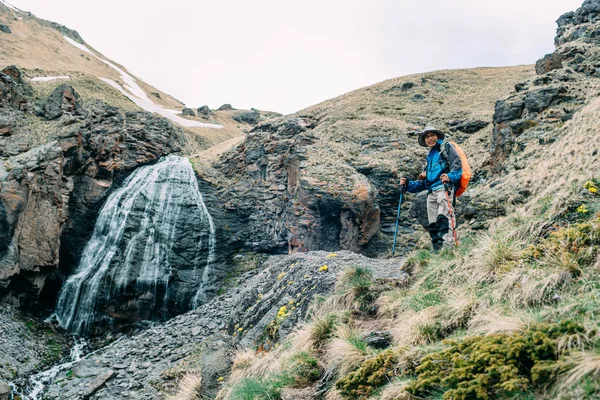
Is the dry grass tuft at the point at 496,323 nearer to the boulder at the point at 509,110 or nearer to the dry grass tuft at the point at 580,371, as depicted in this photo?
the dry grass tuft at the point at 580,371

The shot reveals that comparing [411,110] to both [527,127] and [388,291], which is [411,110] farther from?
[388,291]

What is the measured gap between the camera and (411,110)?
39.4 m

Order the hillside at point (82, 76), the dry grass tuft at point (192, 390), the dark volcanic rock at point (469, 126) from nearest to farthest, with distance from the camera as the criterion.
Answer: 1. the dry grass tuft at point (192, 390)
2. the dark volcanic rock at point (469, 126)
3. the hillside at point (82, 76)

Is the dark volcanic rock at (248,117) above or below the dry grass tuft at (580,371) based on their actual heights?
above

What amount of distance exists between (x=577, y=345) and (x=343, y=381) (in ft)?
7.08

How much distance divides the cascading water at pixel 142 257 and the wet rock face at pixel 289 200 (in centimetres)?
305

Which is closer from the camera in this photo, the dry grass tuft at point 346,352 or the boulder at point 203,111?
the dry grass tuft at point 346,352

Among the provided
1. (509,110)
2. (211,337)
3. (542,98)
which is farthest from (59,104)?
(542,98)

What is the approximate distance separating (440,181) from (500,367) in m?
5.64

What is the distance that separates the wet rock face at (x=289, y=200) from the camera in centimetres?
2173

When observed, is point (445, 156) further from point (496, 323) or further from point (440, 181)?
point (496, 323)

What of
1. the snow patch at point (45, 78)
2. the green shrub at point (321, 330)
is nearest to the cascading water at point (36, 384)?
the green shrub at point (321, 330)

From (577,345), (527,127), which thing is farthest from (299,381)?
(527,127)

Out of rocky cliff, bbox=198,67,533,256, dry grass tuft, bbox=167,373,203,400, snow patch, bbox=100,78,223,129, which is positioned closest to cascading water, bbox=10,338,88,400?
dry grass tuft, bbox=167,373,203,400
